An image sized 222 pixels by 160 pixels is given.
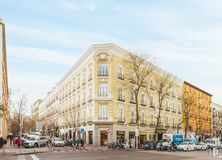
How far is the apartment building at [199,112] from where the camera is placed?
10438cm

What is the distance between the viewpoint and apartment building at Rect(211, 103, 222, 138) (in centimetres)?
13225

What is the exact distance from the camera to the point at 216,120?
136 meters

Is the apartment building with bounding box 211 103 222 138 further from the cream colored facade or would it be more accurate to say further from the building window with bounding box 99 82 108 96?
the building window with bounding box 99 82 108 96

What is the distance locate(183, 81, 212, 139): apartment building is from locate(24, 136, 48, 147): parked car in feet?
153

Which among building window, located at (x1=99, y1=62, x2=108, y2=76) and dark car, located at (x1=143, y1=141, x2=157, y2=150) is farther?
building window, located at (x1=99, y1=62, x2=108, y2=76)

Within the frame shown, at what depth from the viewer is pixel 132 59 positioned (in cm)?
6350

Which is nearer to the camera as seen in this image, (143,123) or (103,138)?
(103,138)

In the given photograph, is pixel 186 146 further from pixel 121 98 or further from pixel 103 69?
pixel 103 69

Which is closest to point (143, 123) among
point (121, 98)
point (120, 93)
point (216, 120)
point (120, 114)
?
point (120, 114)

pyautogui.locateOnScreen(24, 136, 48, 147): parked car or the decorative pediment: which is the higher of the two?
the decorative pediment

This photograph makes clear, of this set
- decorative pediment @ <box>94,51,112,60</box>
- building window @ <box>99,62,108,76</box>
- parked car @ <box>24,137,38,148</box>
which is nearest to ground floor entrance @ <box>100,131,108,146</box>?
building window @ <box>99,62,108,76</box>

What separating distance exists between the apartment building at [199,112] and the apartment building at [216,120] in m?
5.97

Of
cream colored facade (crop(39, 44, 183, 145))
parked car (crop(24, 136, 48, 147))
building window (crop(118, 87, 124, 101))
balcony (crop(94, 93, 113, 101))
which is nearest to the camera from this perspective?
parked car (crop(24, 136, 48, 147))

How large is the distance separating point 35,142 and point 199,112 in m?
64.4
